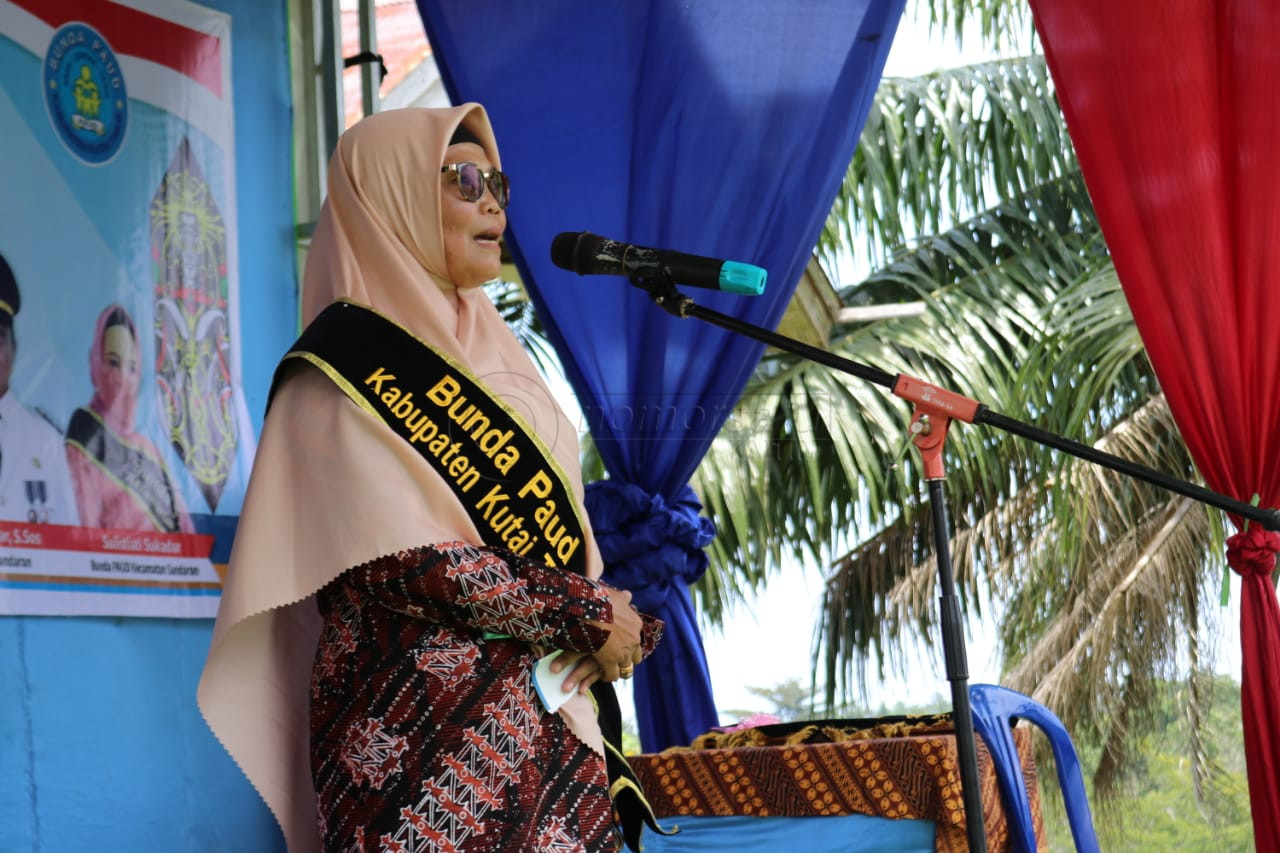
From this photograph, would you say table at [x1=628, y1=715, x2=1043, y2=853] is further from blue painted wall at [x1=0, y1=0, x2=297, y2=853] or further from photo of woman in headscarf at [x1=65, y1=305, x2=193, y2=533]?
photo of woman in headscarf at [x1=65, y1=305, x2=193, y2=533]

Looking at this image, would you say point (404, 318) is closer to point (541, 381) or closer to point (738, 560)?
point (541, 381)

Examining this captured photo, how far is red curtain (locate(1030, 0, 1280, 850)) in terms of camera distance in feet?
8.43

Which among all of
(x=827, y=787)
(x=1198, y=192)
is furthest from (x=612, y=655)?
(x=1198, y=192)

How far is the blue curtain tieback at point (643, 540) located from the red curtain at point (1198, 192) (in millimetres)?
938

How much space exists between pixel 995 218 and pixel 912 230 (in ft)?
1.85

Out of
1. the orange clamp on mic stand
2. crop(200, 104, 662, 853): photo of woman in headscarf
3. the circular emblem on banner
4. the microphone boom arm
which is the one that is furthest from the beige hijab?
the circular emblem on banner

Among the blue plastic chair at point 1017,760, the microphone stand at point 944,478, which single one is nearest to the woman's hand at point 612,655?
the microphone stand at point 944,478

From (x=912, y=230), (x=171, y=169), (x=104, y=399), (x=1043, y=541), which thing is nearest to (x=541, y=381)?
(x=104, y=399)

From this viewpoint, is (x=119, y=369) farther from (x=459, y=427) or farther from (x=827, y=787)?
(x=827, y=787)

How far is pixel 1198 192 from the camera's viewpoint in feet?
8.74

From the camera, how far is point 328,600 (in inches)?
70.4

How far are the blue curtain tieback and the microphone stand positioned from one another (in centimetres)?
93

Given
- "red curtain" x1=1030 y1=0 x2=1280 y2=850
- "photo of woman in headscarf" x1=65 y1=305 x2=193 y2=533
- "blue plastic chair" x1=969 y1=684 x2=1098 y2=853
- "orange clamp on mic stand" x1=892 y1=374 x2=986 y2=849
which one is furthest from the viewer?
"red curtain" x1=1030 y1=0 x2=1280 y2=850

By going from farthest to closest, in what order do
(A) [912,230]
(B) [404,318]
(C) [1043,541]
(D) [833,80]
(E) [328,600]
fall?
(A) [912,230]
(C) [1043,541]
(D) [833,80]
(B) [404,318]
(E) [328,600]
